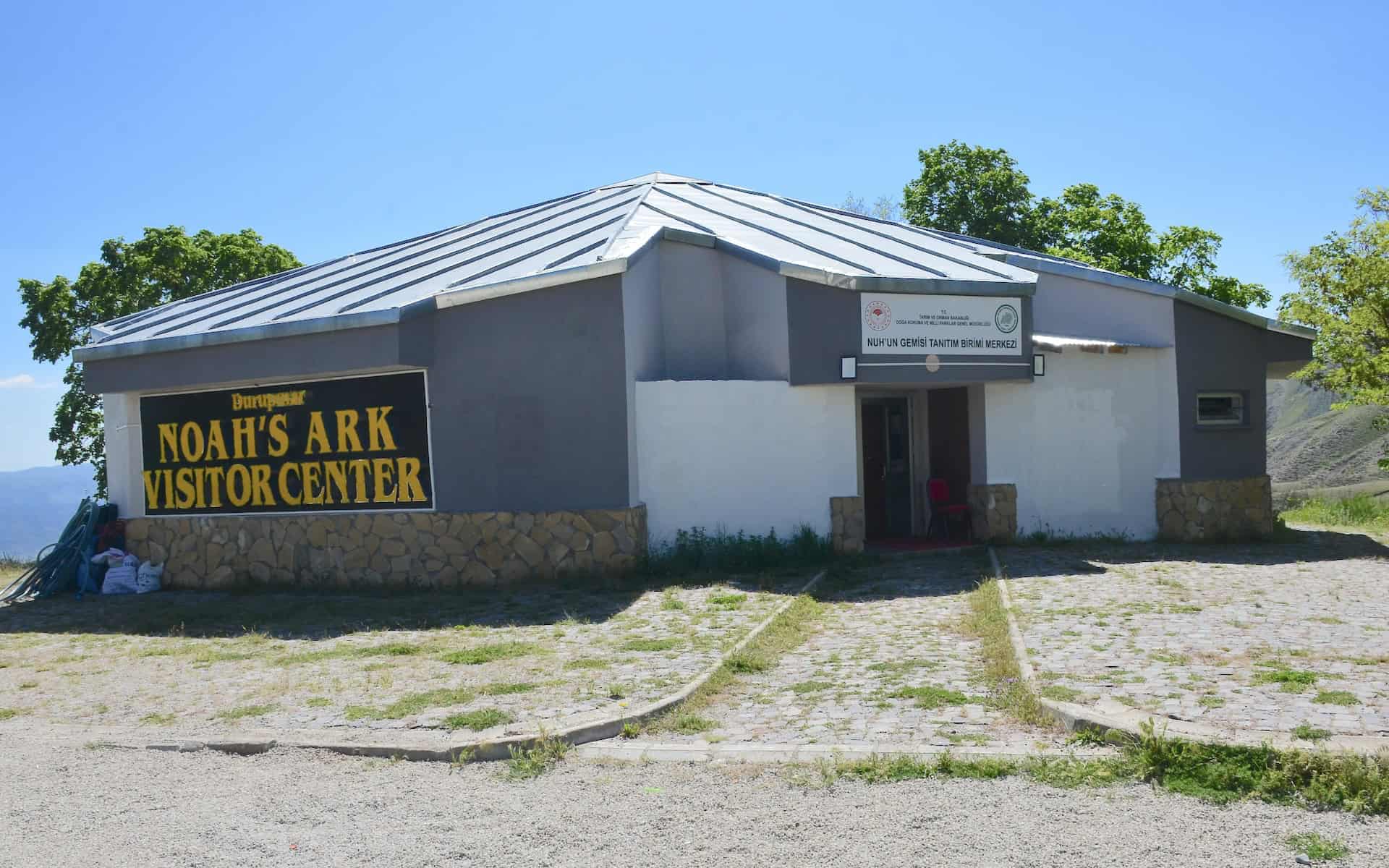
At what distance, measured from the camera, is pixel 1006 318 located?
14.7 metres

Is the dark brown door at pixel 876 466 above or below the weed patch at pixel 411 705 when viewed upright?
above

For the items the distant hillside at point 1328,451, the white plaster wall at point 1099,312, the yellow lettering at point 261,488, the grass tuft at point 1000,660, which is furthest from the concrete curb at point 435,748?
the distant hillside at point 1328,451

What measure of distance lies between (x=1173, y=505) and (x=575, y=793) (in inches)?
525

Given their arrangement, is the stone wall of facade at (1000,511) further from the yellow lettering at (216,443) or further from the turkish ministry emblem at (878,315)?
the yellow lettering at (216,443)

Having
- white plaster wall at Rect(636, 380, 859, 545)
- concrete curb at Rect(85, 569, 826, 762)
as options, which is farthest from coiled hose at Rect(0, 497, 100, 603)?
concrete curb at Rect(85, 569, 826, 762)

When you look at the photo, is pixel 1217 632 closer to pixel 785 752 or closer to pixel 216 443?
pixel 785 752

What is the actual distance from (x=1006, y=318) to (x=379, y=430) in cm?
878

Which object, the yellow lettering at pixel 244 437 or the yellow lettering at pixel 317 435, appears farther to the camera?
the yellow lettering at pixel 244 437

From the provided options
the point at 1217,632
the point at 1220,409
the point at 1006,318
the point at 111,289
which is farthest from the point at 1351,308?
the point at 111,289

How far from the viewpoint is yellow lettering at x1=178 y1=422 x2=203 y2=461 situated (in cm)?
1534

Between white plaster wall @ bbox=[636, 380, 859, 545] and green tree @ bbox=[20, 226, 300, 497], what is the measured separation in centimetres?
2057

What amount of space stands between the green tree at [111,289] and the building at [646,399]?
1302 centimetres

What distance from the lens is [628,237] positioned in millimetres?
14375

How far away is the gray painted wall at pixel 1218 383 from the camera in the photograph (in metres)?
16.2
